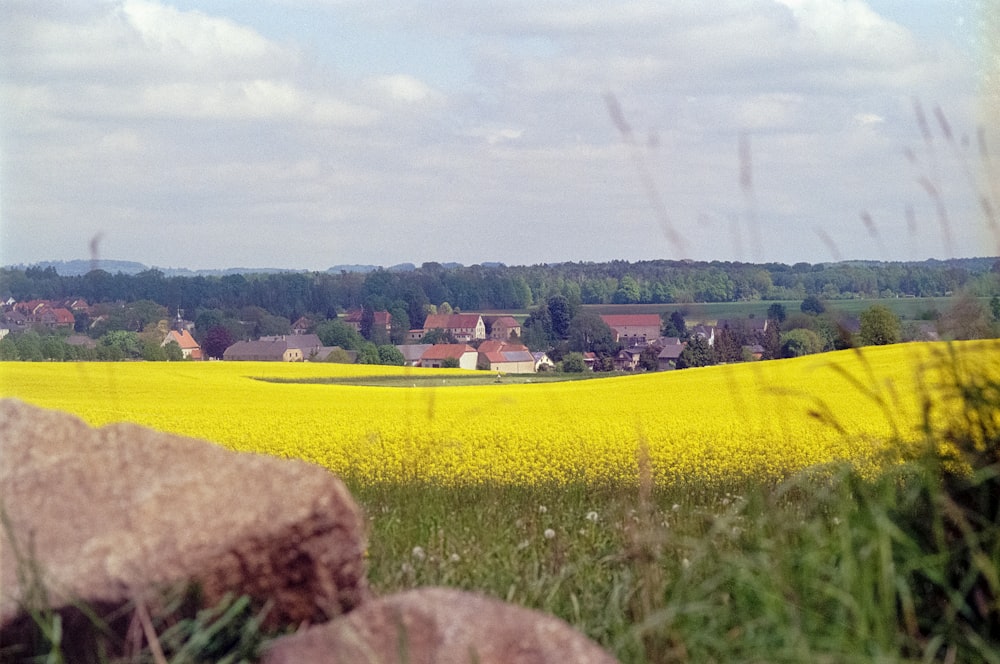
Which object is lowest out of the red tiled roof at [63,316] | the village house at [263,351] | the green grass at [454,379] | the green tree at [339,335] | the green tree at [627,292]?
the village house at [263,351]

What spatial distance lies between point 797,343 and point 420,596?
661 centimetres

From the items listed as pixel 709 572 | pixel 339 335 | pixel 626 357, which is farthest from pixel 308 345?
pixel 709 572

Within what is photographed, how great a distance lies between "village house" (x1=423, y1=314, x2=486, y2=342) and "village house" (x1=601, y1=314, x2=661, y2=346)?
384 inches

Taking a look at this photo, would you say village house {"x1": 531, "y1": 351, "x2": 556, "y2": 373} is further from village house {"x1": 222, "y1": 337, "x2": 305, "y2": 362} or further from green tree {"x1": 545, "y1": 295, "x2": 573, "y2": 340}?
village house {"x1": 222, "y1": 337, "x2": 305, "y2": 362}

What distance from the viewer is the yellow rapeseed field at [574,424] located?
8.19 m

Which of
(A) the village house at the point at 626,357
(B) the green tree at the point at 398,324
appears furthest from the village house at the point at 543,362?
Answer: (B) the green tree at the point at 398,324

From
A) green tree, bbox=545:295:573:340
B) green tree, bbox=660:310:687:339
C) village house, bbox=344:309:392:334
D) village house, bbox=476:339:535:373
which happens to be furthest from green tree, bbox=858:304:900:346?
village house, bbox=344:309:392:334

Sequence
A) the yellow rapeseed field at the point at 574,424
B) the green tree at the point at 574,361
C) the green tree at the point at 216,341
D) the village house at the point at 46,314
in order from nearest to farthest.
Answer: the yellow rapeseed field at the point at 574,424, the green tree at the point at 574,361, the village house at the point at 46,314, the green tree at the point at 216,341

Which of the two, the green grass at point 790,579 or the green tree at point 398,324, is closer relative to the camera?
the green grass at point 790,579

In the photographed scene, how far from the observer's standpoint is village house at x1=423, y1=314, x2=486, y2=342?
33406 millimetres

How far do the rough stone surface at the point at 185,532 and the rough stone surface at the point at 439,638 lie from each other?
0.38 metres

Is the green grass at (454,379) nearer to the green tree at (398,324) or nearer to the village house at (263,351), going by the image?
the green tree at (398,324)

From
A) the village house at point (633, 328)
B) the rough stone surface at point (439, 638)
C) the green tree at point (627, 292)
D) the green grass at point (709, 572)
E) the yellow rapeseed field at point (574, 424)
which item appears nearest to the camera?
the rough stone surface at point (439, 638)

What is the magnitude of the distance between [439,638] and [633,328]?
18433mm
